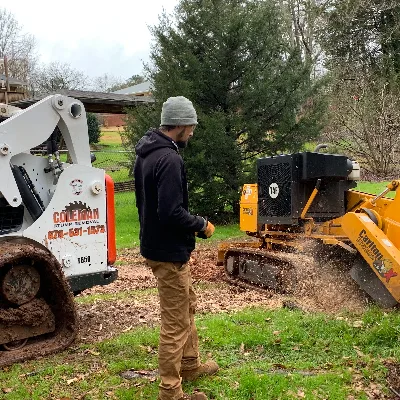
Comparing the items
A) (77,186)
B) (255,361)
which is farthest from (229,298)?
(77,186)

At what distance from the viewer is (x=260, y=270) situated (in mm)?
7812

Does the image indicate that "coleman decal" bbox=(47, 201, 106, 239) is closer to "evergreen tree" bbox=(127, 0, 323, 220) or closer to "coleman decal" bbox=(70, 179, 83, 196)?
"coleman decal" bbox=(70, 179, 83, 196)

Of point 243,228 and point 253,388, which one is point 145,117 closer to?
point 243,228

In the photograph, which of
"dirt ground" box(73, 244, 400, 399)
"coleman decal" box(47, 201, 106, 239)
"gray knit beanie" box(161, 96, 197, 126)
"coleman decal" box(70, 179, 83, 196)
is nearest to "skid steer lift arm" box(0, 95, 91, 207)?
"coleman decal" box(70, 179, 83, 196)

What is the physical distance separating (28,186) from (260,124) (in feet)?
34.0

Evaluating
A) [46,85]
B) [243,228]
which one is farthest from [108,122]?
[243,228]

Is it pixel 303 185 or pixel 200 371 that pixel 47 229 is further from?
pixel 303 185

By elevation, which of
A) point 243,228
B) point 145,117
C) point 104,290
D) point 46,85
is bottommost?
point 104,290

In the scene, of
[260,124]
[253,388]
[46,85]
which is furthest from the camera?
[46,85]

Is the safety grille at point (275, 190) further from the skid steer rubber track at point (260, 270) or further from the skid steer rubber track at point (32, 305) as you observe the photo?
the skid steer rubber track at point (32, 305)

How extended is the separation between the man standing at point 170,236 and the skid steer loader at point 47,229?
1.55 m

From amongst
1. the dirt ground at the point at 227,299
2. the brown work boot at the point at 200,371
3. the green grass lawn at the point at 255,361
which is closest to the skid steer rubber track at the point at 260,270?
the dirt ground at the point at 227,299

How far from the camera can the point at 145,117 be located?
15367 millimetres

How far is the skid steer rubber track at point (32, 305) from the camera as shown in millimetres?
4789
